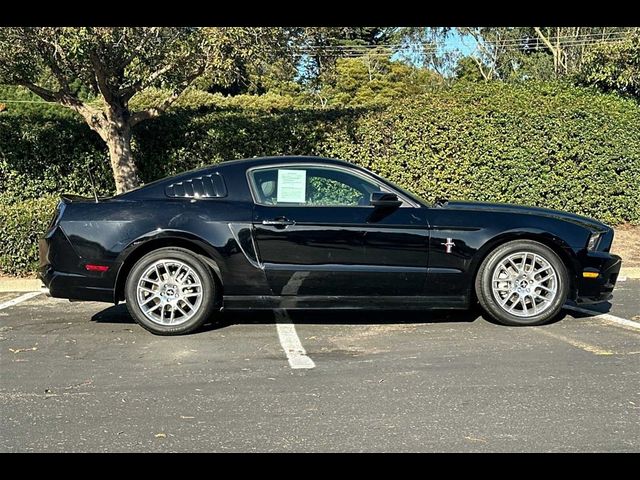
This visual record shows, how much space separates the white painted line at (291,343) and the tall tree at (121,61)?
3566 mm

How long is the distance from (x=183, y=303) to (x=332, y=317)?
A: 143 centimetres

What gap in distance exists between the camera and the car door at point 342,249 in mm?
6031

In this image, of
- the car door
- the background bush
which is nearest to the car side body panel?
the car door

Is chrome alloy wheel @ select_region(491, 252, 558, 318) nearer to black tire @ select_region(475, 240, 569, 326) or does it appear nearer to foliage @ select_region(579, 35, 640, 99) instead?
black tire @ select_region(475, 240, 569, 326)

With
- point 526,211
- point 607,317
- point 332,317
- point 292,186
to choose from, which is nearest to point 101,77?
point 292,186

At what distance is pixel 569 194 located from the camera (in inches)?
457

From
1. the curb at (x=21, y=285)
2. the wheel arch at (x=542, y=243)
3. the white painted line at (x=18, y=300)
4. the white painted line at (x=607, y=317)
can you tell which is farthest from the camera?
the curb at (x=21, y=285)

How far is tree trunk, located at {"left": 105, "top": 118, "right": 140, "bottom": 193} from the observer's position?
415 inches

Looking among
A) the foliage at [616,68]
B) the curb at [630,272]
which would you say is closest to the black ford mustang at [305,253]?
the curb at [630,272]

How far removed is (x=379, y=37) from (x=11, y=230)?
33.9 metres

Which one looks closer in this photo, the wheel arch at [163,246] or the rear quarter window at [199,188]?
the wheel arch at [163,246]

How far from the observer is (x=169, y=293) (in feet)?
20.0

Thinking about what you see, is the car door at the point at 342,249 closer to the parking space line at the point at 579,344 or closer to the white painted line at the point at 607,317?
the parking space line at the point at 579,344
